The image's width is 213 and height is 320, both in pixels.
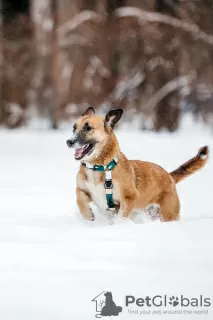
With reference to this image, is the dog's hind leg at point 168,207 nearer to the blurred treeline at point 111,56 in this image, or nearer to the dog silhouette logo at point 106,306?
the dog silhouette logo at point 106,306

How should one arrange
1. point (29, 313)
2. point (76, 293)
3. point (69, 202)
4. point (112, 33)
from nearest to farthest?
1. point (29, 313)
2. point (76, 293)
3. point (69, 202)
4. point (112, 33)

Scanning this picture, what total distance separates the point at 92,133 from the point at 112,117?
→ 0.16 meters

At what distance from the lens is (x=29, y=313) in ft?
11.2

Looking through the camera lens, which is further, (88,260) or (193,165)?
(193,165)

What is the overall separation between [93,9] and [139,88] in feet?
5.41

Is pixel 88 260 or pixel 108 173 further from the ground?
pixel 108 173

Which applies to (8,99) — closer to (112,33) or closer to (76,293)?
(112,33)

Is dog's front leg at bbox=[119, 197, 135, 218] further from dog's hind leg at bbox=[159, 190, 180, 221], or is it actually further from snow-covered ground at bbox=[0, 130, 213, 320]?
dog's hind leg at bbox=[159, 190, 180, 221]

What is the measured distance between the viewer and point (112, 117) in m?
4.81

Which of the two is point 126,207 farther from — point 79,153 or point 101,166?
point 79,153

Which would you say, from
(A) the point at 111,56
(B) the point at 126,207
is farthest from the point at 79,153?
(A) the point at 111,56

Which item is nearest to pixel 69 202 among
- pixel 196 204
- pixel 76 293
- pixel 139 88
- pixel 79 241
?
pixel 196 204

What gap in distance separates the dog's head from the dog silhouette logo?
1319mm

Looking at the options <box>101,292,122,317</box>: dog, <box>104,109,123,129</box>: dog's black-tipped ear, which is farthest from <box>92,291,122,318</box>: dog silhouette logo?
<box>104,109,123,129</box>: dog's black-tipped ear
